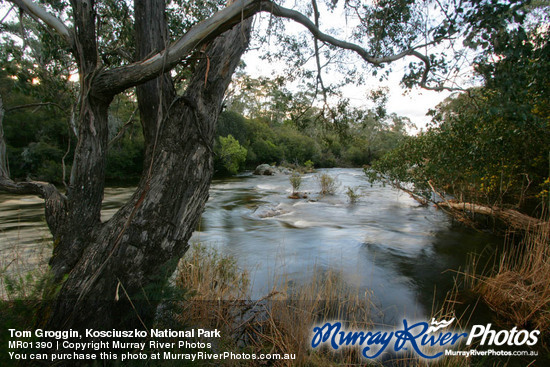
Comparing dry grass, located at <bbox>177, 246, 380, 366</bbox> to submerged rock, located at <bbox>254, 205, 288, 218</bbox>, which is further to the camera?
submerged rock, located at <bbox>254, 205, 288, 218</bbox>

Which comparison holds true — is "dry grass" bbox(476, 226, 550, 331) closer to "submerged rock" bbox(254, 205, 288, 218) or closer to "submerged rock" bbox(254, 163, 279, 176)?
"submerged rock" bbox(254, 205, 288, 218)

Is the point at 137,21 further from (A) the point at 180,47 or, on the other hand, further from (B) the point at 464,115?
(B) the point at 464,115

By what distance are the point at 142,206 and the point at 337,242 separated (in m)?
6.37

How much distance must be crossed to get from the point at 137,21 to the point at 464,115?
7411 millimetres

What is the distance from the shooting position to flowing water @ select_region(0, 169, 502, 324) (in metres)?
5.06

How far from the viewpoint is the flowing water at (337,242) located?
5.06 m

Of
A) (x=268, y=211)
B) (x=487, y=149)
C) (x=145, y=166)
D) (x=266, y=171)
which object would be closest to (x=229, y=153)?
(x=266, y=171)

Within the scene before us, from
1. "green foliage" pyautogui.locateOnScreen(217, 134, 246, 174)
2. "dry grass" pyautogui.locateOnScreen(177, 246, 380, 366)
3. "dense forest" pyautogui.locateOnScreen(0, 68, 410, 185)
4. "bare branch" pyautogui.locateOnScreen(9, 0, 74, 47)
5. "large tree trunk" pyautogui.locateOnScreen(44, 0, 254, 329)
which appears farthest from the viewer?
"green foliage" pyautogui.locateOnScreen(217, 134, 246, 174)

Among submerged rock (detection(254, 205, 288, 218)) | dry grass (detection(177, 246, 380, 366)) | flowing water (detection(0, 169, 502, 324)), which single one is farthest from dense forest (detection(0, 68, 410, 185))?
submerged rock (detection(254, 205, 288, 218))

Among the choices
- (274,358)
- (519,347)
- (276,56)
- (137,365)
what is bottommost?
(519,347)

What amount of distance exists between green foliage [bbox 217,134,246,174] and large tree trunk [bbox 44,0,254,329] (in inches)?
891

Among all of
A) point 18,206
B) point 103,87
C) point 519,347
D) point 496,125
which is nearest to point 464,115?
point 496,125

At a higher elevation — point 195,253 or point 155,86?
point 155,86

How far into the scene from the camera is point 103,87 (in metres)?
2.12
